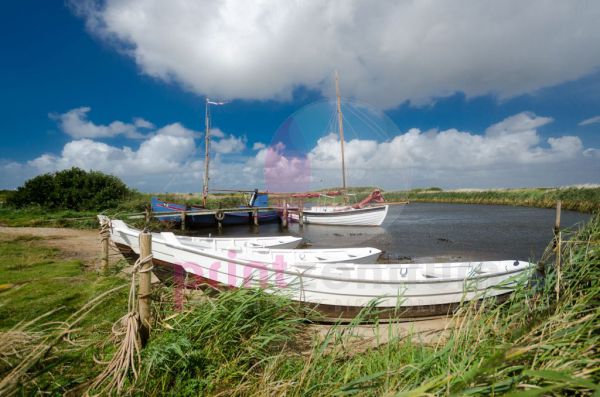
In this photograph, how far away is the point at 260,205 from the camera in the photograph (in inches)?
1169

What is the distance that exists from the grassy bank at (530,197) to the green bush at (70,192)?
97.5ft

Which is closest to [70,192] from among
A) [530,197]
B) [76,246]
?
[76,246]

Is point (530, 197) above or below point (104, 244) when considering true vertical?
below

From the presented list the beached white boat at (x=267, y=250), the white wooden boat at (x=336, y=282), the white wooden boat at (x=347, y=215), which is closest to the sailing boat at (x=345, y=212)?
the white wooden boat at (x=347, y=215)

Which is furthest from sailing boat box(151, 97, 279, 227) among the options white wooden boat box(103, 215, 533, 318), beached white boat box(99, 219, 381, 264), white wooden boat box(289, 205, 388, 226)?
white wooden boat box(103, 215, 533, 318)

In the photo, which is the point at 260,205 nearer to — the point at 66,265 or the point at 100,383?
the point at 66,265

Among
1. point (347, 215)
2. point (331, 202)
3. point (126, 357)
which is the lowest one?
point (347, 215)

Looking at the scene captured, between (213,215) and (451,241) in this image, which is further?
(213,215)

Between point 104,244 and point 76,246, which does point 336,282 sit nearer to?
point 104,244

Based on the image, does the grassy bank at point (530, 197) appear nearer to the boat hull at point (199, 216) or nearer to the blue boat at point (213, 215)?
the blue boat at point (213, 215)

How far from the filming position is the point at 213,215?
25.8 metres

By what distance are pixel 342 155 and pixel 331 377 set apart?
27.5 metres

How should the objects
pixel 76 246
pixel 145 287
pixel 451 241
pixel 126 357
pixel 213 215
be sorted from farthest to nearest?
pixel 213 215 < pixel 451 241 < pixel 76 246 < pixel 145 287 < pixel 126 357

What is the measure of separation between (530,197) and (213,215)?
154 ft
